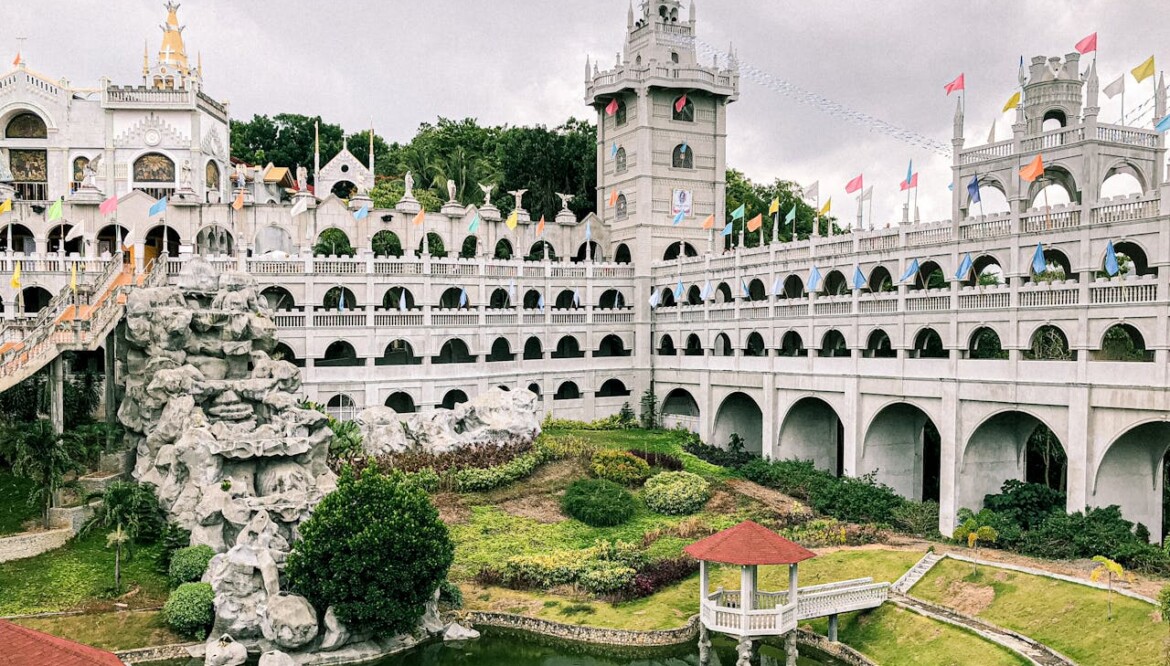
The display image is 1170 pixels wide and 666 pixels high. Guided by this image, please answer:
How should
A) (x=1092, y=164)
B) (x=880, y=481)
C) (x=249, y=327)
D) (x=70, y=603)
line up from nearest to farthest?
(x=70, y=603)
(x=1092, y=164)
(x=249, y=327)
(x=880, y=481)

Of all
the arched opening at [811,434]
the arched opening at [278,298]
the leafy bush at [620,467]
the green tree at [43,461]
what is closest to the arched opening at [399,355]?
the arched opening at [278,298]

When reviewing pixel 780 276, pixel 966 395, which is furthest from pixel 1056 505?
pixel 780 276

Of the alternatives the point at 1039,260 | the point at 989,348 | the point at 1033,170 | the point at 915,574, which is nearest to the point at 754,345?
the point at 989,348

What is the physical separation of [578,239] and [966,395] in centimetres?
2601

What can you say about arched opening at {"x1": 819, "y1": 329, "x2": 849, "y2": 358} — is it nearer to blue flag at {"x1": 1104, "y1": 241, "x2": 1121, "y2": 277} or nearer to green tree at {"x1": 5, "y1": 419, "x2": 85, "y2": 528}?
blue flag at {"x1": 1104, "y1": 241, "x2": 1121, "y2": 277}

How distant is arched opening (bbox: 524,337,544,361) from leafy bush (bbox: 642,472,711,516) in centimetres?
1609

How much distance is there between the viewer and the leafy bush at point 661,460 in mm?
39219

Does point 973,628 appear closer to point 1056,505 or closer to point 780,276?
point 1056,505

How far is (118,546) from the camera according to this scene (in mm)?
26500

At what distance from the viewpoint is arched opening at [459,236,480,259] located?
168ft

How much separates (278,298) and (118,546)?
2043 centimetres

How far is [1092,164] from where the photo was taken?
3130 centimetres

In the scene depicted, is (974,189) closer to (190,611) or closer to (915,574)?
(915,574)

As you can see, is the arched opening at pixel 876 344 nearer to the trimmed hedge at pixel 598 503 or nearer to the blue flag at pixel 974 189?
the blue flag at pixel 974 189
